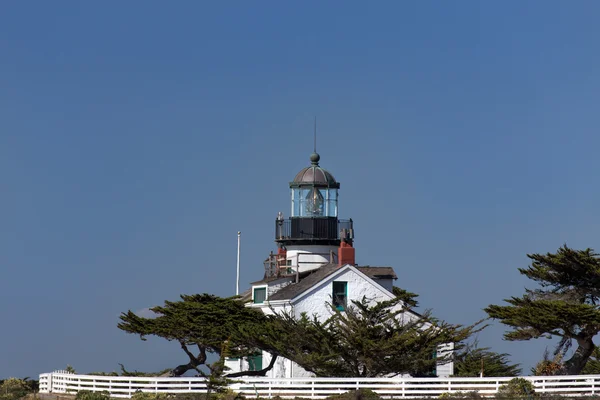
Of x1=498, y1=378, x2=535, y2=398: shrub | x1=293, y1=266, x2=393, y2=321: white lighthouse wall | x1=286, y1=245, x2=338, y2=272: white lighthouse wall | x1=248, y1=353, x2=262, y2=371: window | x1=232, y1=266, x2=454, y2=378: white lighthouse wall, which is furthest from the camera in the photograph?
x1=286, y1=245, x2=338, y2=272: white lighthouse wall

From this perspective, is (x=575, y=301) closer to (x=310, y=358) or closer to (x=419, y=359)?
(x=419, y=359)

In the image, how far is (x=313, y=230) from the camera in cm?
5409

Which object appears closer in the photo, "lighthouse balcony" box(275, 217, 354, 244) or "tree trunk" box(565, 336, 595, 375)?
"tree trunk" box(565, 336, 595, 375)

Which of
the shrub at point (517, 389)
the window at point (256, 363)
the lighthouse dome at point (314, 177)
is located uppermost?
the lighthouse dome at point (314, 177)

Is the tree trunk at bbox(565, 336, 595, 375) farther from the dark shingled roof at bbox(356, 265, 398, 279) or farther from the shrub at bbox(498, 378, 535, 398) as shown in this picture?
the dark shingled roof at bbox(356, 265, 398, 279)

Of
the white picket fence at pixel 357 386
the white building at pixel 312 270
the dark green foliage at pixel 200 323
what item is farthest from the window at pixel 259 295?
the white picket fence at pixel 357 386

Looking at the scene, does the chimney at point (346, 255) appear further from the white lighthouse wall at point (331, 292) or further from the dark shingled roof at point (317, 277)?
the white lighthouse wall at point (331, 292)

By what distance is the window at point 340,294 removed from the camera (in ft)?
159

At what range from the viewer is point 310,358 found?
135 ft

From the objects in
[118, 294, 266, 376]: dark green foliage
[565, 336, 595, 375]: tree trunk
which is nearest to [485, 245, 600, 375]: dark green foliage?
[565, 336, 595, 375]: tree trunk

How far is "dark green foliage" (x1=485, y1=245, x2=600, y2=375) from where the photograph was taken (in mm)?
41906

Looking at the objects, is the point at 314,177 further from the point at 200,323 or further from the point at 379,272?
the point at 200,323

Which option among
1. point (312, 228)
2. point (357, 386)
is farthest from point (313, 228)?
point (357, 386)

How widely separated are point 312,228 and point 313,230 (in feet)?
0.41
